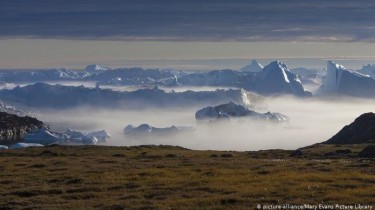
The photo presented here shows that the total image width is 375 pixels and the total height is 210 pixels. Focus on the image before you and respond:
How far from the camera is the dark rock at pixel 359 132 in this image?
157000 mm

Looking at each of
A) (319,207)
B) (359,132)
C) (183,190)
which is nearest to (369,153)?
(183,190)

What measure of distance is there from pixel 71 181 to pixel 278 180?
1526 centimetres

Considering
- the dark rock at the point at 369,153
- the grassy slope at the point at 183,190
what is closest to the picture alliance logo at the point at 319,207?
the grassy slope at the point at 183,190

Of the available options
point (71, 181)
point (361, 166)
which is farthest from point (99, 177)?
point (361, 166)

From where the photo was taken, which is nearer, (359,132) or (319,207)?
(319,207)

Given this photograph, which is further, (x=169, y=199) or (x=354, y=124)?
(x=354, y=124)

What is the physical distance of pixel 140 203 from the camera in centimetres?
3219

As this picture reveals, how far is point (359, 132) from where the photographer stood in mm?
162000

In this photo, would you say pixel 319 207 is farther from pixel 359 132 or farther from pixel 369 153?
pixel 359 132

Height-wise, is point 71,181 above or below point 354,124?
below

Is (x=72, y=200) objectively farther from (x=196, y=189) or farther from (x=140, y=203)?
(x=196, y=189)

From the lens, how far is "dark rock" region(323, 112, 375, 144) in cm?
15700

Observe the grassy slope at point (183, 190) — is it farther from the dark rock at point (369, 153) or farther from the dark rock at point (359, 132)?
the dark rock at point (359, 132)

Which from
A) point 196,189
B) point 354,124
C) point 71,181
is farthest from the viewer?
point 354,124
